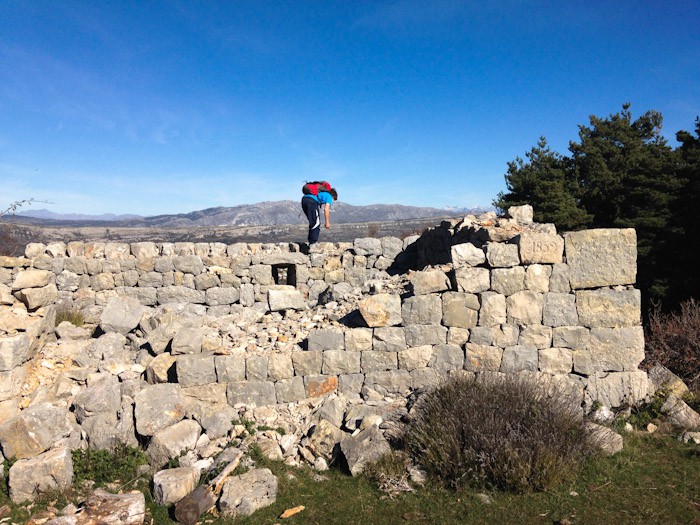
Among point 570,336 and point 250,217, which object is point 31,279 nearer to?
point 570,336

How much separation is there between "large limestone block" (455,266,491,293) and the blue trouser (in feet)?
20.0

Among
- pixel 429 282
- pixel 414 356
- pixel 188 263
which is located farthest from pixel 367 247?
pixel 414 356

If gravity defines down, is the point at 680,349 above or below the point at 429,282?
below

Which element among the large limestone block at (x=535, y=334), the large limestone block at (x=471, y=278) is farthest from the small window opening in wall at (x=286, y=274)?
the large limestone block at (x=535, y=334)

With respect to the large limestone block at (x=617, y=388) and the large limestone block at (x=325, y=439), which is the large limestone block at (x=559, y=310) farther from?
the large limestone block at (x=325, y=439)

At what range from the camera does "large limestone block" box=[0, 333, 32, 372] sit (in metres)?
6.28

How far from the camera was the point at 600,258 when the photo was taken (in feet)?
23.2

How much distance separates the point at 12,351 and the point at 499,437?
21.4 ft

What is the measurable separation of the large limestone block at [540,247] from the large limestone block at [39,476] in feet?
22.4

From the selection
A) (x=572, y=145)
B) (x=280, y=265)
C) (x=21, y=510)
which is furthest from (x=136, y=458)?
(x=572, y=145)

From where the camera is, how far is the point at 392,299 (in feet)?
23.5

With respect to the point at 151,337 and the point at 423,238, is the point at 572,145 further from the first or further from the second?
the point at 151,337

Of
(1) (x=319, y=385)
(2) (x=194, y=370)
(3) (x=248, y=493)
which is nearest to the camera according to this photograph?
(3) (x=248, y=493)

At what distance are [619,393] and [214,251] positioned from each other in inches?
361
